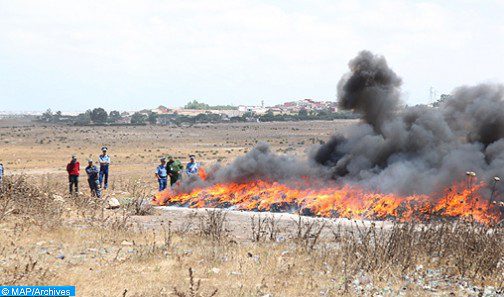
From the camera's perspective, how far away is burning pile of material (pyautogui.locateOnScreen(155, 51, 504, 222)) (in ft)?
51.0

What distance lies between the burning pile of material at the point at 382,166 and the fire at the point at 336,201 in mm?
31

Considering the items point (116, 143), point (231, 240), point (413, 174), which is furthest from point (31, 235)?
point (116, 143)

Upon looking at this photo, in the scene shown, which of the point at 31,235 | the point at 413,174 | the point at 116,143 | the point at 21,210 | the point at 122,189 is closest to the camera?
the point at 31,235

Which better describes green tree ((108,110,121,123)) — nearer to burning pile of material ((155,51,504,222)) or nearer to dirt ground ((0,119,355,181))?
dirt ground ((0,119,355,181))

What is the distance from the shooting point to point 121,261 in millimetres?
8453

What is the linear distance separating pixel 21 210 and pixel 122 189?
9.98 m

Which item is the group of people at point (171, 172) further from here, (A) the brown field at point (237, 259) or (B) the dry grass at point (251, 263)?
(B) the dry grass at point (251, 263)

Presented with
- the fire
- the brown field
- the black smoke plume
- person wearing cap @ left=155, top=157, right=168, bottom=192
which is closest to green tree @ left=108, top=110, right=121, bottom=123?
person wearing cap @ left=155, top=157, right=168, bottom=192

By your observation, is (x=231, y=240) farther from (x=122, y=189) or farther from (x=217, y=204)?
(x=122, y=189)

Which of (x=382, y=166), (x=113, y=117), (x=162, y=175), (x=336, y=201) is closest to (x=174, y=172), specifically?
(x=162, y=175)

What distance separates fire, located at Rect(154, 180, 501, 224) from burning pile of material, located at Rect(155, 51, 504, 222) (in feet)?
0.10

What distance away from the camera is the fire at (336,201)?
48.6 ft

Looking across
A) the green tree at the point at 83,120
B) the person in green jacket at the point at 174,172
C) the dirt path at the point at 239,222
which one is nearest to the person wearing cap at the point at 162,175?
the person in green jacket at the point at 174,172

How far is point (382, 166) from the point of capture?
60.7ft
